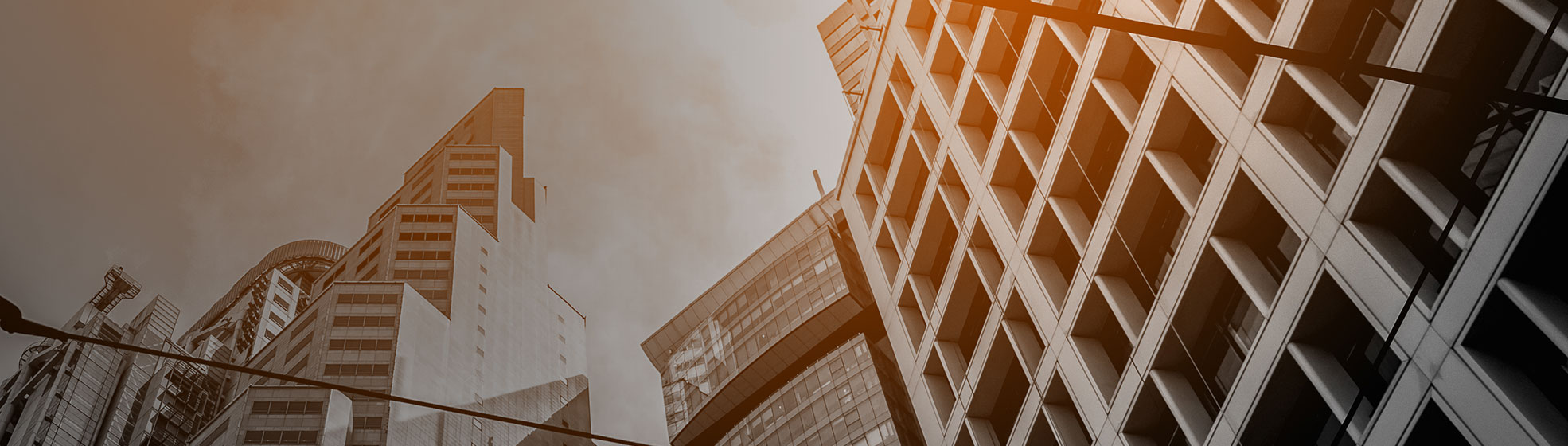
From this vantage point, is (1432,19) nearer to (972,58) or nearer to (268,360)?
(972,58)

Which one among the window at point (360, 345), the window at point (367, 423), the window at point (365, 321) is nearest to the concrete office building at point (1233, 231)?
the window at point (367, 423)

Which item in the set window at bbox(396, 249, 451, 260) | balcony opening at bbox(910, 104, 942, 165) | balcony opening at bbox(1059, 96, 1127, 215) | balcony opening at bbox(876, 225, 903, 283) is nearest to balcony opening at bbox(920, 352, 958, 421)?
balcony opening at bbox(876, 225, 903, 283)

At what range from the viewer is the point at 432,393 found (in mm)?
103500

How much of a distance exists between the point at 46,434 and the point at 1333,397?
132579 mm

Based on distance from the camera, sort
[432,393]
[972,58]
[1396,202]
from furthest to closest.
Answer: [432,393], [972,58], [1396,202]

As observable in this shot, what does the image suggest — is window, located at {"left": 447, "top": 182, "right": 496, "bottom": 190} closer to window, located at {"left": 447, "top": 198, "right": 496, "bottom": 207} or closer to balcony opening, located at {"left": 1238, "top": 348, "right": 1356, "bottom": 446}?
window, located at {"left": 447, "top": 198, "right": 496, "bottom": 207}

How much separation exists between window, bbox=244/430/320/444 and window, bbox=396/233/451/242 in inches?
1733

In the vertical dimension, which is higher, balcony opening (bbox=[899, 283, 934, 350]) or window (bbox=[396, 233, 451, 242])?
window (bbox=[396, 233, 451, 242])

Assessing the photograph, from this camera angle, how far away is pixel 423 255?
125750mm

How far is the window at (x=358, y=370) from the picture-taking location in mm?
98875

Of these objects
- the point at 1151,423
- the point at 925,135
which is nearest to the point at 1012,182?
the point at 925,135

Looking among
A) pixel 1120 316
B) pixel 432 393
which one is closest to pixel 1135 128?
pixel 1120 316

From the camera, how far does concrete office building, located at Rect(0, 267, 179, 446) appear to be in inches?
4589

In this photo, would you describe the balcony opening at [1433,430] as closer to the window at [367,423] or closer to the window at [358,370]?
the window at [367,423]
